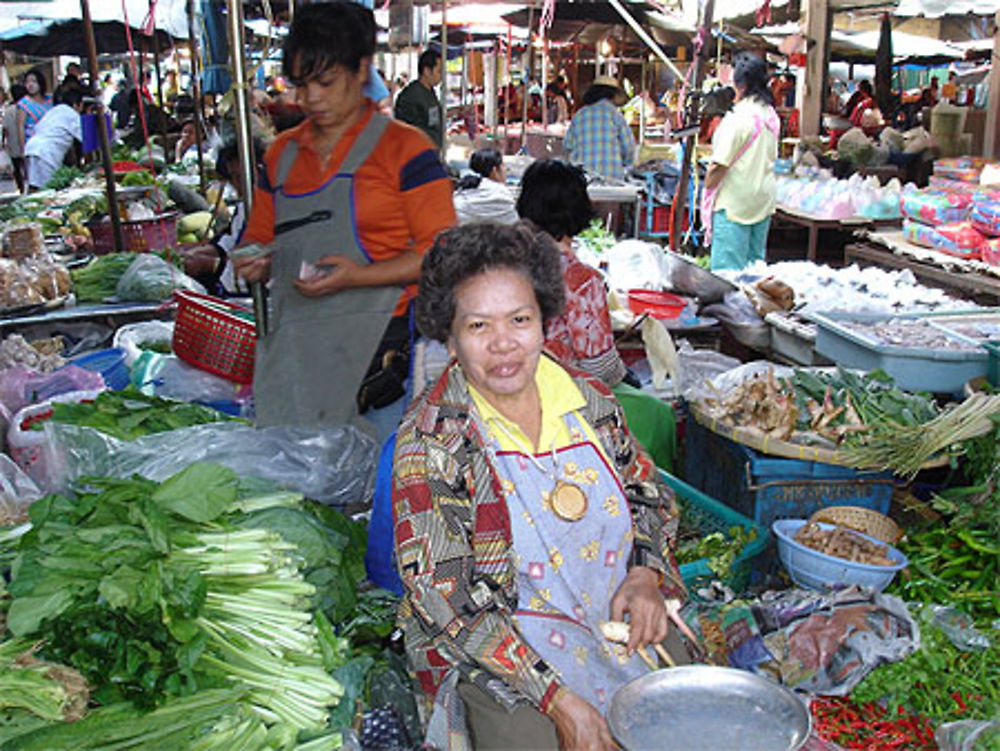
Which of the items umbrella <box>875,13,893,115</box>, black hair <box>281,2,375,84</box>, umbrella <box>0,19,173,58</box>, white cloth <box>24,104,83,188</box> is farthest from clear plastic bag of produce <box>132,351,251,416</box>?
umbrella <box>0,19,173,58</box>

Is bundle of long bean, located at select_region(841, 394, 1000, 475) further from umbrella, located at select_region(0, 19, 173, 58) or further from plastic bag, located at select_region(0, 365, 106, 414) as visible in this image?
umbrella, located at select_region(0, 19, 173, 58)

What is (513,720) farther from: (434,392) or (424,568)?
(434,392)

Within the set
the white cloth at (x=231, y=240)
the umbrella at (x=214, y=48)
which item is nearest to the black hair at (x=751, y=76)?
the umbrella at (x=214, y=48)

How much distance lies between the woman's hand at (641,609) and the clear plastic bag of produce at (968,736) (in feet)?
2.53

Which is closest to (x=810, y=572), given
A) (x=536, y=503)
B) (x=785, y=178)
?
(x=536, y=503)

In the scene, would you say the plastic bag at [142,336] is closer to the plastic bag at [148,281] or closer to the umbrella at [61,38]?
the plastic bag at [148,281]

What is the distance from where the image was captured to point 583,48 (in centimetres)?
2189

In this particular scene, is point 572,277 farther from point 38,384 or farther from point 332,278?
point 38,384

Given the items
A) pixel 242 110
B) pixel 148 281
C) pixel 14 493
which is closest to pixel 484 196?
pixel 148 281

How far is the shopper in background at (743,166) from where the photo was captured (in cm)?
722

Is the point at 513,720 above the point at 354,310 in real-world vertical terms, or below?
below

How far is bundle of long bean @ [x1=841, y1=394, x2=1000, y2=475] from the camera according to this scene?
11.3 feet

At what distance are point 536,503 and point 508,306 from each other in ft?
1.53

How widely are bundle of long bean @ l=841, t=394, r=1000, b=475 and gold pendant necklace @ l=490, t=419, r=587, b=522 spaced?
62.3 inches
